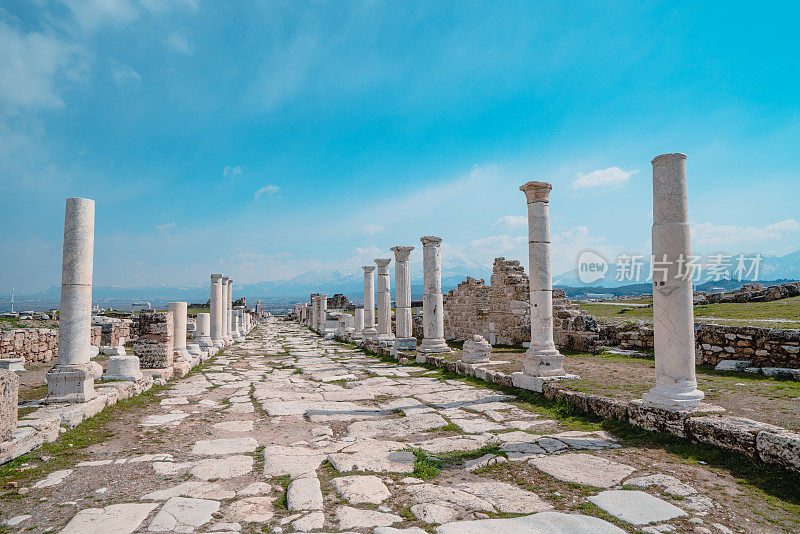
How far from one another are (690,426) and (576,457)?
1.47 meters

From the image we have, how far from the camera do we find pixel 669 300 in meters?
5.97

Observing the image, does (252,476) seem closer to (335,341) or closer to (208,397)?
(208,397)

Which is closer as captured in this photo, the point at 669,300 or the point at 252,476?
the point at 252,476

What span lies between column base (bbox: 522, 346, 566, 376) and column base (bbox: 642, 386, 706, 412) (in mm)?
2713

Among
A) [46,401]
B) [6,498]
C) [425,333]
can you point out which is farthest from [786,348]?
[46,401]

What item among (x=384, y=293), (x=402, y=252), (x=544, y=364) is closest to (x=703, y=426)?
(x=544, y=364)

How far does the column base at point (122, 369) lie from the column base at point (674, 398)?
921 centimetres

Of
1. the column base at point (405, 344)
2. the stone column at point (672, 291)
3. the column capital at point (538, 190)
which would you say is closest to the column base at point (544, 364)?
the stone column at point (672, 291)

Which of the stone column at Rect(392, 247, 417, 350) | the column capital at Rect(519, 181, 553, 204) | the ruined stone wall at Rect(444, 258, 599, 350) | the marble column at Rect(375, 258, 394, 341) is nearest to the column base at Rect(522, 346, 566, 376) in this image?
the column capital at Rect(519, 181, 553, 204)

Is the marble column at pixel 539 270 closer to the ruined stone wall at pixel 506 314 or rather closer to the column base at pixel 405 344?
the ruined stone wall at pixel 506 314

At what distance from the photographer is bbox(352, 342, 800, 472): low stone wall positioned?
4223 millimetres

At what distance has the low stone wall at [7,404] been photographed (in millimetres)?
4873

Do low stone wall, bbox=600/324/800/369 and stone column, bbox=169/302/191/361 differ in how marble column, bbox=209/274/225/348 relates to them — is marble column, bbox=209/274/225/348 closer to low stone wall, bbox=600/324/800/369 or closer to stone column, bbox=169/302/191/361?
stone column, bbox=169/302/191/361

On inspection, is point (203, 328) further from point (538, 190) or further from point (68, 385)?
point (538, 190)
